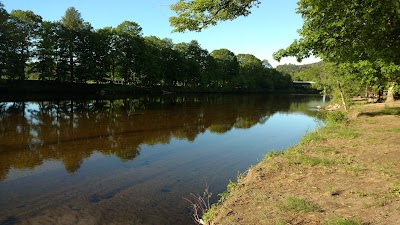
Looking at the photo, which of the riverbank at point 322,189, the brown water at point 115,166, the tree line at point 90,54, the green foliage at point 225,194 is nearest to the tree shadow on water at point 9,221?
the brown water at point 115,166

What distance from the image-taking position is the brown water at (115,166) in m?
8.19

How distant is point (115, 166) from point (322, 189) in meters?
8.25

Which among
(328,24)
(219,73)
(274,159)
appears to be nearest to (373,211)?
(274,159)

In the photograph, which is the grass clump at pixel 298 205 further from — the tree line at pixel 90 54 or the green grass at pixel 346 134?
the tree line at pixel 90 54

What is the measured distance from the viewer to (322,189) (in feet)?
25.1

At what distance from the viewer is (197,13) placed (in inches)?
364

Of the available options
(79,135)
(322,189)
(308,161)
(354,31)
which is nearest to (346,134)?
(308,161)

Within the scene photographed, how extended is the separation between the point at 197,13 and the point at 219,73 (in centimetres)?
9119

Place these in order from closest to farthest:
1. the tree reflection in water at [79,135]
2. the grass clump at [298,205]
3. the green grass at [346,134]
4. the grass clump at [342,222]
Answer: the grass clump at [342,222], the grass clump at [298,205], the tree reflection in water at [79,135], the green grass at [346,134]

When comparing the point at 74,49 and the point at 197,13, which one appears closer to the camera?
the point at 197,13

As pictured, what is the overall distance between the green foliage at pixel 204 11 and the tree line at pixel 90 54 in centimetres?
4738

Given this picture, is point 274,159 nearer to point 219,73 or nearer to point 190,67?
point 190,67

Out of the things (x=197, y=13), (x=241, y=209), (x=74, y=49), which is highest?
(x=74, y=49)

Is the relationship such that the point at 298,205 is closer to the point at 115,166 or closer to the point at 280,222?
the point at 280,222
